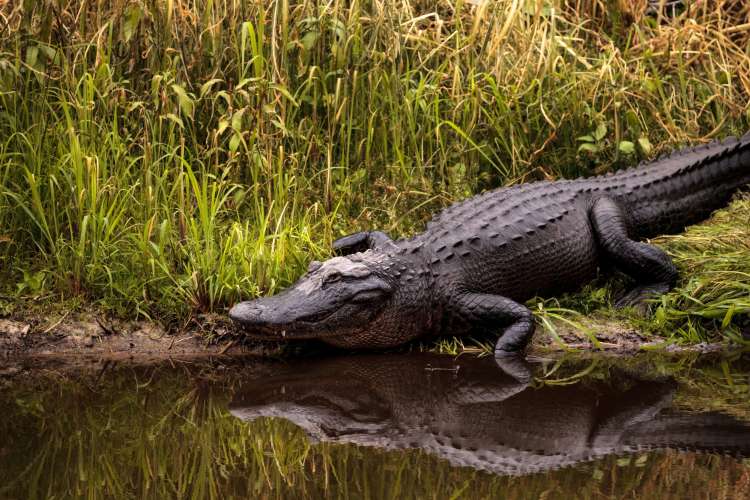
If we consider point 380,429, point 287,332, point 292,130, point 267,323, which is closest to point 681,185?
point 292,130

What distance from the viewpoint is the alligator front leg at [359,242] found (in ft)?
19.4

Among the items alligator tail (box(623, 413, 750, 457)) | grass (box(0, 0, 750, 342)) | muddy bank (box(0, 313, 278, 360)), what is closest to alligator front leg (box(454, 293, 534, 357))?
grass (box(0, 0, 750, 342))

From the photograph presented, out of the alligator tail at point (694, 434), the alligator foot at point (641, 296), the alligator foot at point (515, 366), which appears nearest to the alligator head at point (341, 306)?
the alligator foot at point (515, 366)

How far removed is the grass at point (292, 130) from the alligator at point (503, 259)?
0.71 ft

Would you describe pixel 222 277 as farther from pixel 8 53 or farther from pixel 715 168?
pixel 715 168

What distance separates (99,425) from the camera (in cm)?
418

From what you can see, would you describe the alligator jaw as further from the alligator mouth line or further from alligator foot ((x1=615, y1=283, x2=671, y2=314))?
alligator foot ((x1=615, y1=283, x2=671, y2=314))

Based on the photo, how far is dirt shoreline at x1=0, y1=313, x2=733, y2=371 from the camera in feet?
17.4

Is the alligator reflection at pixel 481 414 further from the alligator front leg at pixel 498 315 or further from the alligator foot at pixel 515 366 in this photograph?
the alligator front leg at pixel 498 315

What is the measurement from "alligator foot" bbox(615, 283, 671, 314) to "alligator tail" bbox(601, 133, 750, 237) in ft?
1.98

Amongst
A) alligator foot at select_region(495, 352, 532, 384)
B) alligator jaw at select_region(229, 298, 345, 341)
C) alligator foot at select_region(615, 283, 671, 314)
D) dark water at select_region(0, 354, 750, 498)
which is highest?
alligator foot at select_region(615, 283, 671, 314)

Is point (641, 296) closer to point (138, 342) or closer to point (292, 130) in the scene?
point (292, 130)

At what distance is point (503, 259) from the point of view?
571 centimetres

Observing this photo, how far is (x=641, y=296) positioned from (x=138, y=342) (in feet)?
8.99
